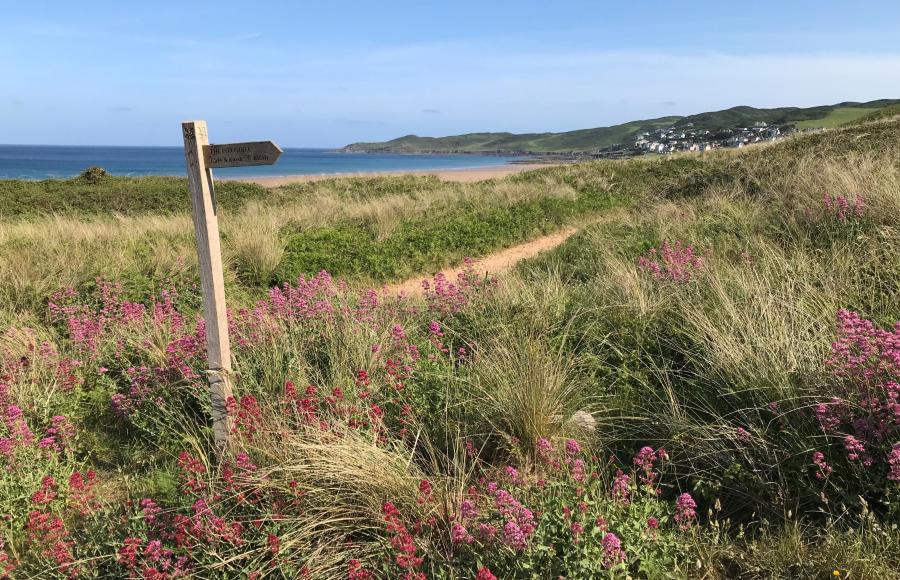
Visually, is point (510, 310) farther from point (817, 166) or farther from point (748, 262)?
point (817, 166)

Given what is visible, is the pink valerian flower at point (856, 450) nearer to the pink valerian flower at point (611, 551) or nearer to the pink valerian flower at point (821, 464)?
the pink valerian flower at point (821, 464)

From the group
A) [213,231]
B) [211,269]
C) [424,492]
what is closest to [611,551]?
[424,492]

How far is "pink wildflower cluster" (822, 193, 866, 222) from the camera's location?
21.2 feet

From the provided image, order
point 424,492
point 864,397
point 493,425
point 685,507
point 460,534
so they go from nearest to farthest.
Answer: point 460,534 < point 685,507 < point 424,492 < point 864,397 < point 493,425

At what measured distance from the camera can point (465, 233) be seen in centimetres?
1206

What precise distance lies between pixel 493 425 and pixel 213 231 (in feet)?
6.93

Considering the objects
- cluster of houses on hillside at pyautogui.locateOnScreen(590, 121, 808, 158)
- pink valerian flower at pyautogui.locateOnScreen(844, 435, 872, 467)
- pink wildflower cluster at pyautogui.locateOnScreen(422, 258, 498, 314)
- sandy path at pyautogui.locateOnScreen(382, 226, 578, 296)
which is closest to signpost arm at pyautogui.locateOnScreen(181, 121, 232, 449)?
pink wildflower cluster at pyautogui.locateOnScreen(422, 258, 498, 314)

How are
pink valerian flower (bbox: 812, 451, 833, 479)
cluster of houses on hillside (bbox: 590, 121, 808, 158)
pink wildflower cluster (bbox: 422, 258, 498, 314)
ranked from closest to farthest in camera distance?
pink valerian flower (bbox: 812, 451, 833, 479)
pink wildflower cluster (bbox: 422, 258, 498, 314)
cluster of houses on hillside (bbox: 590, 121, 808, 158)

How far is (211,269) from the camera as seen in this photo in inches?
145

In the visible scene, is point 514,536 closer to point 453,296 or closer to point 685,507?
point 685,507

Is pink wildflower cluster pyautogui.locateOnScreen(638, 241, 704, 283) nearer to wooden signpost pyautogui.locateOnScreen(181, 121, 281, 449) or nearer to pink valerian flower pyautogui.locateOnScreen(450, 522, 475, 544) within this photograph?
pink valerian flower pyautogui.locateOnScreen(450, 522, 475, 544)

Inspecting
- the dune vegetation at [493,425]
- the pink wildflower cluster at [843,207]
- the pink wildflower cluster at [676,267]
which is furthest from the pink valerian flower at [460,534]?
the pink wildflower cluster at [843,207]

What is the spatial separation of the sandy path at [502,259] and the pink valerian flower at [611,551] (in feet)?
21.4

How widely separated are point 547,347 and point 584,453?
1509mm
